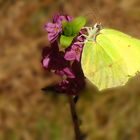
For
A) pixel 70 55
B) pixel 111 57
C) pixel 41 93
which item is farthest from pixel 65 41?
pixel 41 93

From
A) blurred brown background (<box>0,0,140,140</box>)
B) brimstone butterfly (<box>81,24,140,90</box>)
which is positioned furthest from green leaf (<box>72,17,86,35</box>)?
blurred brown background (<box>0,0,140,140</box>)

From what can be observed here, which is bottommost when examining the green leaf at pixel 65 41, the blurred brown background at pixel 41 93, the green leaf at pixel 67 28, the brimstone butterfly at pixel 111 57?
the blurred brown background at pixel 41 93

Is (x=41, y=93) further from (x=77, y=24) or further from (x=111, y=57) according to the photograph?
(x=77, y=24)

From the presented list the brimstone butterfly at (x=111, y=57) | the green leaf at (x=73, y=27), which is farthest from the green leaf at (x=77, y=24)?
the brimstone butterfly at (x=111, y=57)

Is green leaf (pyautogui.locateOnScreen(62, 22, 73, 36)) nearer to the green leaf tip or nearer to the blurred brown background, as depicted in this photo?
the green leaf tip

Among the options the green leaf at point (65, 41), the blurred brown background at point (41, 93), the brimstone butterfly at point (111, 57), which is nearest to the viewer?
the green leaf at point (65, 41)

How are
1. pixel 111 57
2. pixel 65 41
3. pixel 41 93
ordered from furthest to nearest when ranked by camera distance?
pixel 41 93
pixel 111 57
pixel 65 41

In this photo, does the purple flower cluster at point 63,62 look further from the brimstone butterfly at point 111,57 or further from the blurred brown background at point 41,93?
the blurred brown background at point 41,93
